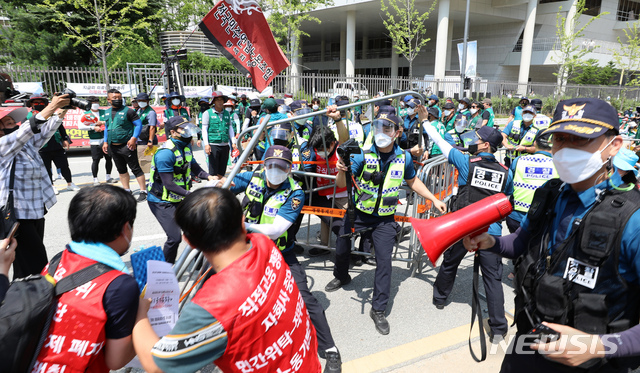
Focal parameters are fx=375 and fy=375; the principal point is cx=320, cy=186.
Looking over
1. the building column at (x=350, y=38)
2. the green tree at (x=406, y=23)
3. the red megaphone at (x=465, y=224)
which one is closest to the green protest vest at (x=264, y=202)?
the red megaphone at (x=465, y=224)

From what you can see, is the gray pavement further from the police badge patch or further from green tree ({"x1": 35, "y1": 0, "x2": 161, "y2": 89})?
green tree ({"x1": 35, "y1": 0, "x2": 161, "y2": 89})

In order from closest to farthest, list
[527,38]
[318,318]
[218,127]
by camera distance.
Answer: [318,318] < [218,127] < [527,38]

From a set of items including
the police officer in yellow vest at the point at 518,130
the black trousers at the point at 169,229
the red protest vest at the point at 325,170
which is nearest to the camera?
the black trousers at the point at 169,229

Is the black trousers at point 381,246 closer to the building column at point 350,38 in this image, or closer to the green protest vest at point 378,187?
the green protest vest at point 378,187

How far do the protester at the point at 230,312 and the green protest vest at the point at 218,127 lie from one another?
6617 mm

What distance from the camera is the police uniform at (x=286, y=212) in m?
2.86

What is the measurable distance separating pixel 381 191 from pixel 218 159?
5.60 meters

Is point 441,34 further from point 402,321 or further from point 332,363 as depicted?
point 332,363

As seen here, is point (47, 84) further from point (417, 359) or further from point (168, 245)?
point (417, 359)

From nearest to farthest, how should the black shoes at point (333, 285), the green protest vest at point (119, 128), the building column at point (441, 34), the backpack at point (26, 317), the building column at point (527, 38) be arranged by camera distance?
the backpack at point (26, 317)
the black shoes at point (333, 285)
the green protest vest at point (119, 128)
the building column at point (441, 34)
the building column at point (527, 38)

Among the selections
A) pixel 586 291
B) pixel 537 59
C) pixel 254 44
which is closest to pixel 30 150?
pixel 254 44

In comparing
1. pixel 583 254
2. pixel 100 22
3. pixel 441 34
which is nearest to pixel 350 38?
pixel 441 34

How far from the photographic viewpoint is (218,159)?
27.5ft

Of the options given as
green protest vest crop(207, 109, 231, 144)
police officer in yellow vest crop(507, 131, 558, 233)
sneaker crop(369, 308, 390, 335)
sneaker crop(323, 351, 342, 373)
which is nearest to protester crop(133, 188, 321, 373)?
sneaker crop(323, 351, 342, 373)
